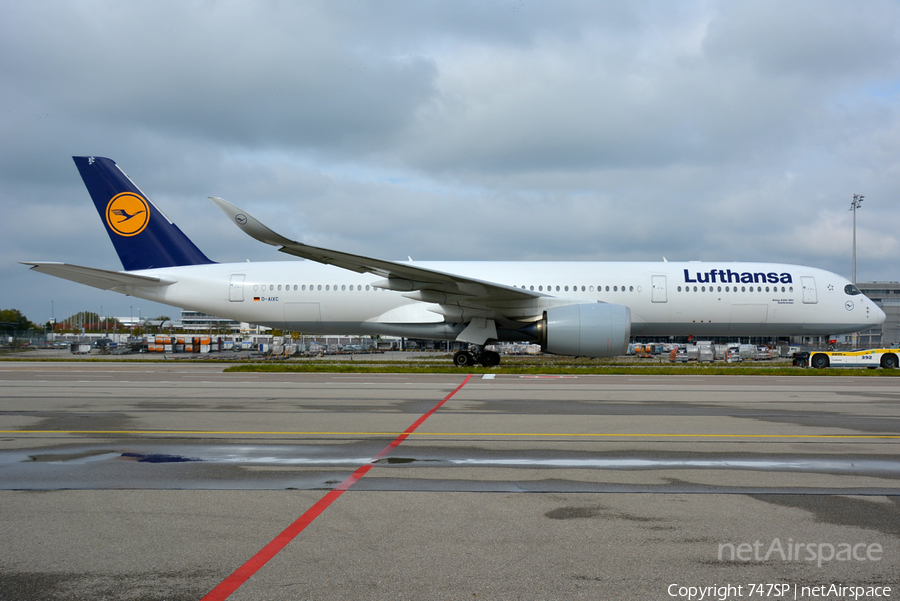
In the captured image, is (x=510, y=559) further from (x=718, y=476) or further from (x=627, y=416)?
(x=627, y=416)

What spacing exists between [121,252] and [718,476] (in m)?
22.7

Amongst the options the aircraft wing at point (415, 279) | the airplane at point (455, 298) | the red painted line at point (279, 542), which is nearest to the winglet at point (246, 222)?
the aircraft wing at point (415, 279)

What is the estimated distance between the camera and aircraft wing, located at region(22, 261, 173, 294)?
753 inches

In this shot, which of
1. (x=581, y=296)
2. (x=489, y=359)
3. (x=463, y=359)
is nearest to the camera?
(x=463, y=359)

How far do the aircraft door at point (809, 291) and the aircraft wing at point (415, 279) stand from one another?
33.0ft

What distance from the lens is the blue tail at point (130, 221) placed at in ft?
72.6

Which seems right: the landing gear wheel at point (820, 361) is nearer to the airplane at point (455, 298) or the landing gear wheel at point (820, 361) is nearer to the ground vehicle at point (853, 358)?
the ground vehicle at point (853, 358)

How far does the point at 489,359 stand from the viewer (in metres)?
20.2

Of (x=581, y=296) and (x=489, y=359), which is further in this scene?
(x=581, y=296)

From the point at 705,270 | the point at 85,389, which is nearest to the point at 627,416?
the point at 85,389

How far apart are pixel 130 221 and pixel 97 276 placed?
9.12 ft

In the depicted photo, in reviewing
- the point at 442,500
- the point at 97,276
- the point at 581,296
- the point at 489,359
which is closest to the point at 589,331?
the point at 581,296

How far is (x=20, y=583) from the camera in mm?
3033
